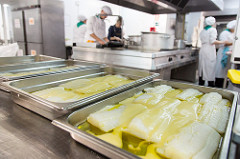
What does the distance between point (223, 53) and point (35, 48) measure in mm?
4812

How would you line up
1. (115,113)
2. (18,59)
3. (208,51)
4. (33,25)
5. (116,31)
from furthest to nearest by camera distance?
(33,25) → (208,51) → (116,31) → (18,59) → (115,113)

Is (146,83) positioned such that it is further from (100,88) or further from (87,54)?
(87,54)

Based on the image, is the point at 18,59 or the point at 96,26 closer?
the point at 18,59

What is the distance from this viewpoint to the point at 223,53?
4012mm

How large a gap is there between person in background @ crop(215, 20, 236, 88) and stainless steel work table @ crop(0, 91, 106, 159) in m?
4.24

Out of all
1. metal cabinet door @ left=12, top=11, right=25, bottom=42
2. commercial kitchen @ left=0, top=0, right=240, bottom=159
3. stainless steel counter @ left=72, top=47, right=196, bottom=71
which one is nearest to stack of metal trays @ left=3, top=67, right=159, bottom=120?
commercial kitchen @ left=0, top=0, right=240, bottom=159

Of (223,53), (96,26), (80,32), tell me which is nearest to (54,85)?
(96,26)

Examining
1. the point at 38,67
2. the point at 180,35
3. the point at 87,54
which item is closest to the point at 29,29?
the point at 87,54

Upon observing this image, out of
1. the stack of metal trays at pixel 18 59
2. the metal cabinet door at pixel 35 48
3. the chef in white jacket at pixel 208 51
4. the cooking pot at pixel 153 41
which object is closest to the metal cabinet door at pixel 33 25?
the metal cabinet door at pixel 35 48

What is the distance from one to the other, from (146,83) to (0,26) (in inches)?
195

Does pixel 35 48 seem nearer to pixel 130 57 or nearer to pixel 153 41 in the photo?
pixel 130 57

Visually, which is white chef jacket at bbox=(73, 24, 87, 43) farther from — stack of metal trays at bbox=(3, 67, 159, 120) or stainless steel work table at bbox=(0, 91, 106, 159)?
stainless steel work table at bbox=(0, 91, 106, 159)

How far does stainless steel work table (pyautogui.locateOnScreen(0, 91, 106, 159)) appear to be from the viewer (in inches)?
23.0

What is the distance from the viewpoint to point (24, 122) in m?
0.78
